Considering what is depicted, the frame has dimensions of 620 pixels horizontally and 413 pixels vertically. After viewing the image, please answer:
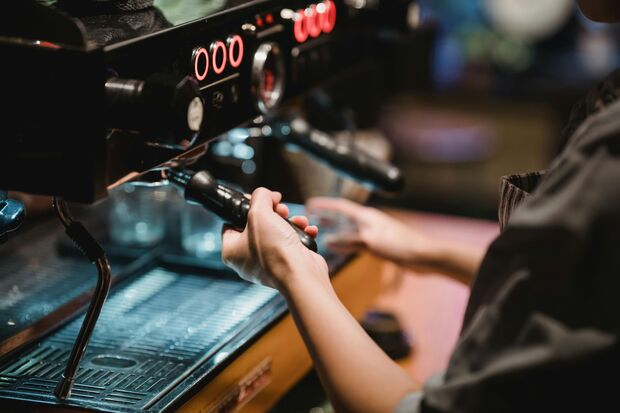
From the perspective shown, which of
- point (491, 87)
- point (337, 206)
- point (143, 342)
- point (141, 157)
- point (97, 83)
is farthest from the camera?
point (491, 87)

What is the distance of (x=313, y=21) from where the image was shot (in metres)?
1.30

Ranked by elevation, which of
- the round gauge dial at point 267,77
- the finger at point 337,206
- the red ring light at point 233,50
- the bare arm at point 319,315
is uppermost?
the red ring light at point 233,50

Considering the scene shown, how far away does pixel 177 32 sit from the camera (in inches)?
36.4

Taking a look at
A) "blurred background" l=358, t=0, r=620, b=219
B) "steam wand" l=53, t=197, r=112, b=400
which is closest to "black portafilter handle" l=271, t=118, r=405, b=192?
"steam wand" l=53, t=197, r=112, b=400

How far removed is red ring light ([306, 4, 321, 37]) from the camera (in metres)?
1.28

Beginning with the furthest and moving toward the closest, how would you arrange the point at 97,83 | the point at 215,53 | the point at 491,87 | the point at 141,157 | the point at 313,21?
the point at 491,87 < the point at 313,21 < the point at 215,53 < the point at 141,157 < the point at 97,83

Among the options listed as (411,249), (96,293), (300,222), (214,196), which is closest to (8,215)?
(96,293)

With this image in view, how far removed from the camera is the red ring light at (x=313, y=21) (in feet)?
4.21

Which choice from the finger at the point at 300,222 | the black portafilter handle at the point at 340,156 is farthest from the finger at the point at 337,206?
the finger at the point at 300,222

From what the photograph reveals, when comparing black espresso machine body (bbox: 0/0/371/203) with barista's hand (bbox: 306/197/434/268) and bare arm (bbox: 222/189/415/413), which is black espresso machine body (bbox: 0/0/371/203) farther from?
barista's hand (bbox: 306/197/434/268)

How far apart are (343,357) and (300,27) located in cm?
56

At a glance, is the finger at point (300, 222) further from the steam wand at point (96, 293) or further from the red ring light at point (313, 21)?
the red ring light at point (313, 21)

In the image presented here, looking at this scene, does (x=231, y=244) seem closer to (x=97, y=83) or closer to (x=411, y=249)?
(x=97, y=83)

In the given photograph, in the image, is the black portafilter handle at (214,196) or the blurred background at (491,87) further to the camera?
the blurred background at (491,87)
